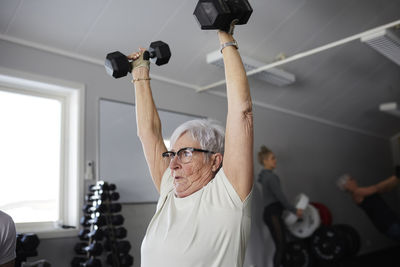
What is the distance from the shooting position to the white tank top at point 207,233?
969 millimetres

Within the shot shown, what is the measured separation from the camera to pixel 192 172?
1140 mm

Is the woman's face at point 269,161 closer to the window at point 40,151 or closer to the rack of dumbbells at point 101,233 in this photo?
the rack of dumbbells at point 101,233

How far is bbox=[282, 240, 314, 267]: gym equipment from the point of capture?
404 centimetres

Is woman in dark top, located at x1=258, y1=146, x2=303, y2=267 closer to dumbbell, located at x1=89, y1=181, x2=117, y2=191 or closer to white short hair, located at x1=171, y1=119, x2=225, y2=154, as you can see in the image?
dumbbell, located at x1=89, y1=181, x2=117, y2=191

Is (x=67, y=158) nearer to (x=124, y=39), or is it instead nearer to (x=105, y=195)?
(x=105, y=195)

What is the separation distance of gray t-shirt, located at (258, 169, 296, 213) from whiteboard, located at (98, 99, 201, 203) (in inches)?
48.9

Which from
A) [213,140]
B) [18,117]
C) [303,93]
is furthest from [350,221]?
[213,140]

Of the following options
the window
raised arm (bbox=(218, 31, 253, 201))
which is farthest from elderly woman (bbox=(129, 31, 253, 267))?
the window

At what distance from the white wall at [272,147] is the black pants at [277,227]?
0.29 metres

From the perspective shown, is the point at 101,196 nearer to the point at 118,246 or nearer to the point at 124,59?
the point at 118,246

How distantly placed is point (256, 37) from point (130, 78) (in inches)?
46.1

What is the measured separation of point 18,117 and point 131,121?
2.88 ft

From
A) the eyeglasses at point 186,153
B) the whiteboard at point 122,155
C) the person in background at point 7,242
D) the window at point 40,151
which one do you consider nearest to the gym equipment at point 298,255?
the whiteboard at point 122,155

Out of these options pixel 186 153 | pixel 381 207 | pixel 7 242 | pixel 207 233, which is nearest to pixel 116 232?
pixel 7 242
